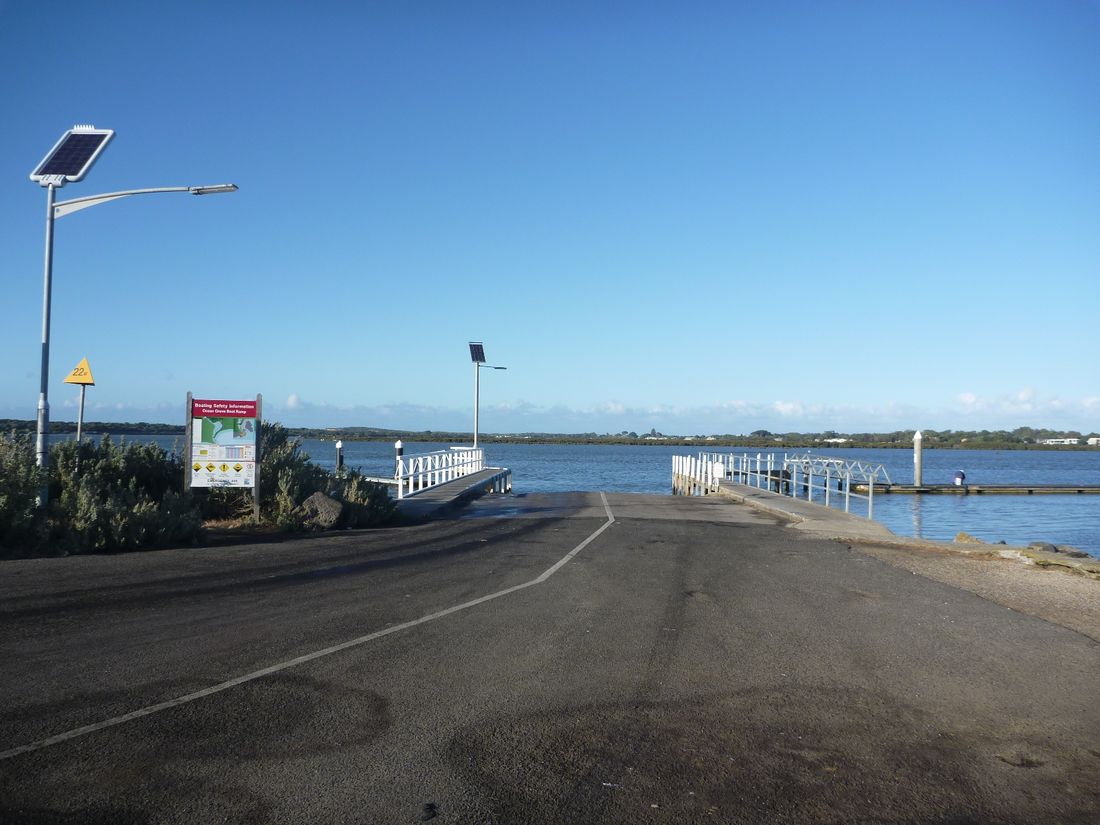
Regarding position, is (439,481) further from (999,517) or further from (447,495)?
(999,517)

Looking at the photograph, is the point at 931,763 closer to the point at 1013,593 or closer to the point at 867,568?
the point at 1013,593

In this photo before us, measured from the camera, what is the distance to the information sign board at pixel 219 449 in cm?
1794

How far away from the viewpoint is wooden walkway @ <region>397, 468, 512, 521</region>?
2266 centimetres

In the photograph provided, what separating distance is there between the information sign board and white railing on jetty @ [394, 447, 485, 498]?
8089 mm

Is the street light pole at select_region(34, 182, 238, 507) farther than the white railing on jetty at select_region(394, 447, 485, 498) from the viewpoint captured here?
No

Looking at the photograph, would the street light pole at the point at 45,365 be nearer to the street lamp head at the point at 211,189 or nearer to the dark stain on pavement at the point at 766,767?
the street lamp head at the point at 211,189

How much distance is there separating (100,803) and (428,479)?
26.0 meters

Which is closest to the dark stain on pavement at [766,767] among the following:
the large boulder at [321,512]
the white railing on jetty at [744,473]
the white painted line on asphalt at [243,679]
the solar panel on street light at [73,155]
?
the white painted line on asphalt at [243,679]

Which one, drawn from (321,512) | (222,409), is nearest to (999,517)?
(321,512)

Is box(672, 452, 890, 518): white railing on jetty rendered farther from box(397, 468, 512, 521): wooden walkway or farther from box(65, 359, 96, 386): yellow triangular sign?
box(65, 359, 96, 386): yellow triangular sign

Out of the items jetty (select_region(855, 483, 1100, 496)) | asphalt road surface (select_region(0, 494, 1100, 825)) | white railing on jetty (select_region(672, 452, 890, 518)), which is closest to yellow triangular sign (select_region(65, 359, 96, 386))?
asphalt road surface (select_region(0, 494, 1100, 825))

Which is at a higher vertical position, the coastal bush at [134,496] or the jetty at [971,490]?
the coastal bush at [134,496]

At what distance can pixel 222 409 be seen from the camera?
18312mm

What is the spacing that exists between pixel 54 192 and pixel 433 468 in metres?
18.1
